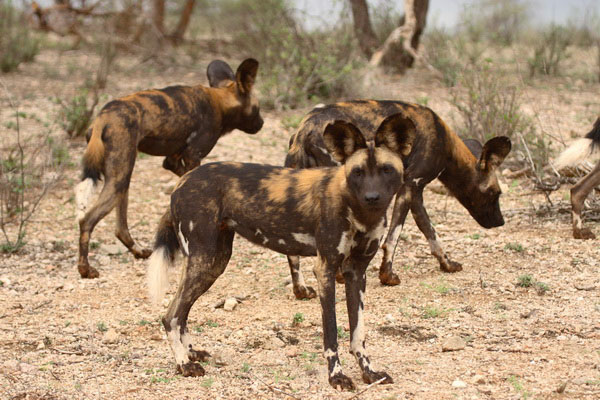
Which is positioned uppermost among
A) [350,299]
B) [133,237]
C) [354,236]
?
[354,236]

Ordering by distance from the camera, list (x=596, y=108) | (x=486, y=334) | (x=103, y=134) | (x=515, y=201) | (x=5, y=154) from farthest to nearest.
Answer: (x=596, y=108), (x=5, y=154), (x=515, y=201), (x=103, y=134), (x=486, y=334)

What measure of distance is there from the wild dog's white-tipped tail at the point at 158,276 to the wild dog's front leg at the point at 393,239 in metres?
1.60

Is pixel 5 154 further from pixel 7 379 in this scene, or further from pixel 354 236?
pixel 354 236

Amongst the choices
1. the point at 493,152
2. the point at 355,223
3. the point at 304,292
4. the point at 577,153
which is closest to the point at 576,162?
the point at 577,153

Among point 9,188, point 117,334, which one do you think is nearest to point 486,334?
point 117,334

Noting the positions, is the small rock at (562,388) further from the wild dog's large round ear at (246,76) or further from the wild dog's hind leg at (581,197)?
the wild dog's large round ear at (246,76)

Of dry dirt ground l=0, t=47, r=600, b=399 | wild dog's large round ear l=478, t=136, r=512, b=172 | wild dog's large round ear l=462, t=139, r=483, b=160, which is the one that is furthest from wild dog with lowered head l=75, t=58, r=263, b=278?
wild dog's large round ear l=478, t=136, r=512, b=172

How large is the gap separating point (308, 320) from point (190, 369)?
3.08 feet

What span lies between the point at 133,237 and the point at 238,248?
899mm

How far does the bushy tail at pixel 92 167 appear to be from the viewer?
501 centimetres

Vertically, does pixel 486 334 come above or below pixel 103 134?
below

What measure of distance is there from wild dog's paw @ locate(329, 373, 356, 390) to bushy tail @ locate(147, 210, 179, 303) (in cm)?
90

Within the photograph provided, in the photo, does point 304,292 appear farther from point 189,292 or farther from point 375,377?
point 375,377

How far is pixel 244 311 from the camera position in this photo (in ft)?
14.4
